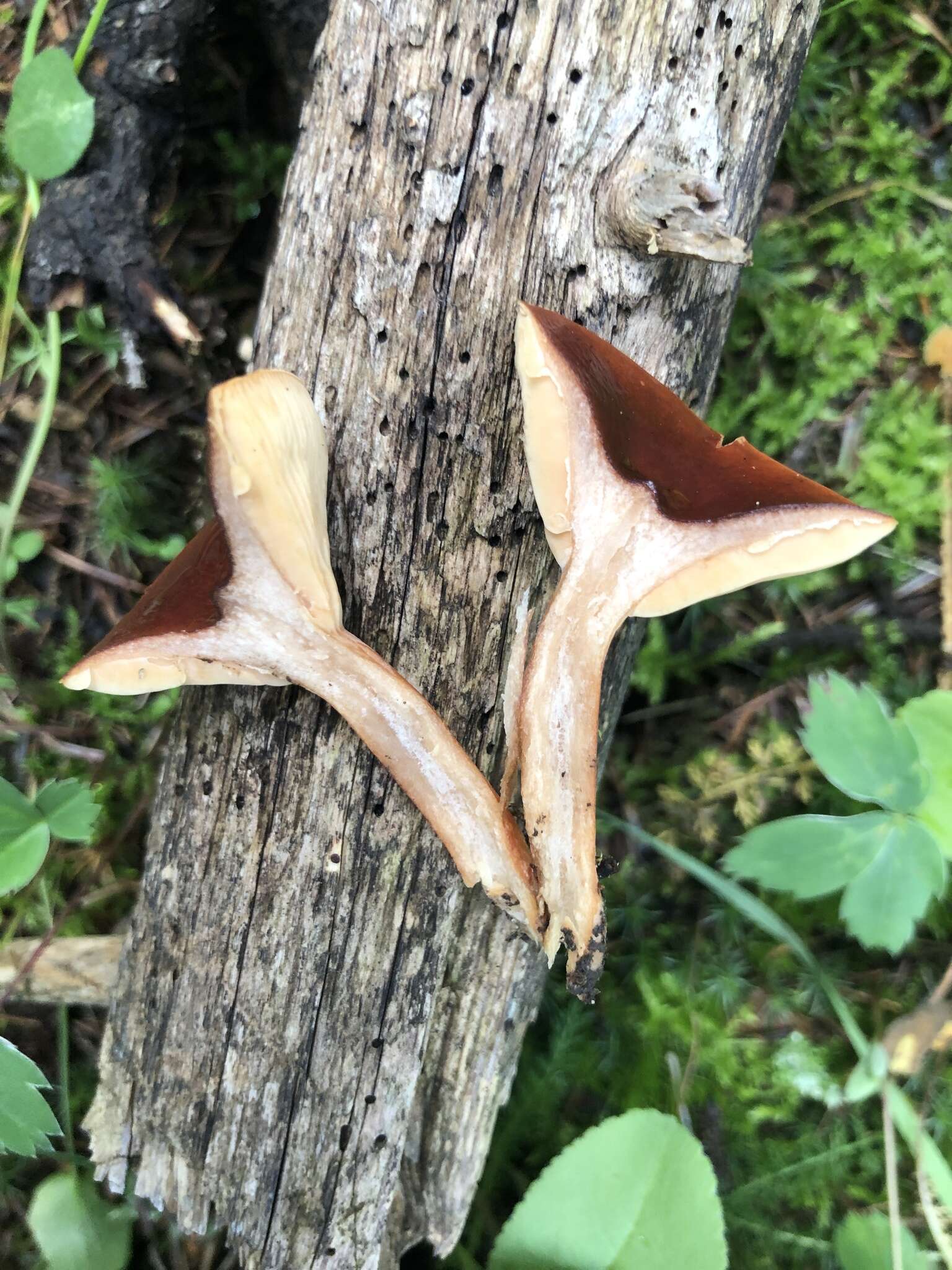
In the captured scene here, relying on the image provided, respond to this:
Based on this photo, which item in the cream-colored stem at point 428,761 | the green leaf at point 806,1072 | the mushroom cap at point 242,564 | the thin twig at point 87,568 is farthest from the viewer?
the thin twig at point 87,568

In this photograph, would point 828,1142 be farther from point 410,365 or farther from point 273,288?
point 273,288

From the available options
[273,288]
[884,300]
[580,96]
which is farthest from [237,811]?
[884,300]

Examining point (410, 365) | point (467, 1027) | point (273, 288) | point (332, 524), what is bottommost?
point (467, 1027)

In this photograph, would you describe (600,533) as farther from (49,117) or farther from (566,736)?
(49,117)

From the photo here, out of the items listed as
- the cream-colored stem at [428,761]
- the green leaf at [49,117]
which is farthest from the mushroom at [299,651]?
the green leaf at [49,117]

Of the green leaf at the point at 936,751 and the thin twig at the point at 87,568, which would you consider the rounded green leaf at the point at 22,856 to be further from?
the green leaf at the point at 936,751

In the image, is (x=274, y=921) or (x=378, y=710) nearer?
(x=378, y=710)
